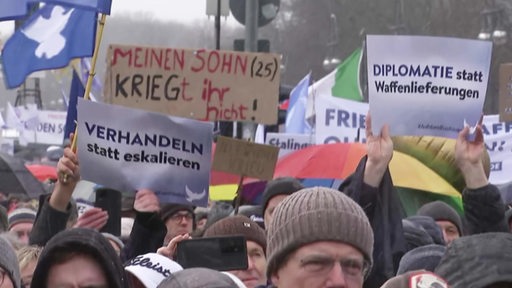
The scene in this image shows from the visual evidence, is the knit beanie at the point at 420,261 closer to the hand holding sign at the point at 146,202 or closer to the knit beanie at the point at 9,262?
the hand holding sign at the point at 146,202

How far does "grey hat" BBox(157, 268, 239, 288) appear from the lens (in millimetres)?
3689

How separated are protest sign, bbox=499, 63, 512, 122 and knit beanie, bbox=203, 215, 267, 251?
2.47 metres

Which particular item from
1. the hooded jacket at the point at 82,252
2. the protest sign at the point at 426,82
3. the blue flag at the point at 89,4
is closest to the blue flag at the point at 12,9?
the blue flag at the point at 89,4

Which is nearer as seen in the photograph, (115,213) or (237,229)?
(237,229)

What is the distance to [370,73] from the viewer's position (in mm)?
7172

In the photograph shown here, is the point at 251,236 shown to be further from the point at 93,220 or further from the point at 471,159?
the point at 471,159

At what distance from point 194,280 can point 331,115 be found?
9052 millimetres

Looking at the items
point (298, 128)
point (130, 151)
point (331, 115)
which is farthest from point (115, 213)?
point (298, 128)

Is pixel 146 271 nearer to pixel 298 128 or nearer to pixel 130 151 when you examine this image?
pixel 130 151

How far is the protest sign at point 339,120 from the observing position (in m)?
12.5

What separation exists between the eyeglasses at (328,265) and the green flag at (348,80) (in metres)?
11.4

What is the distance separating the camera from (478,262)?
12.2ft

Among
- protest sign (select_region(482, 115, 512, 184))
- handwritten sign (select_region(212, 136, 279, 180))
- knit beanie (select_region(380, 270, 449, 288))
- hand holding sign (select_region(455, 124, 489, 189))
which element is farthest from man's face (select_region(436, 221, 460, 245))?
knit beanie (select_region(380, 270, 449, 288))

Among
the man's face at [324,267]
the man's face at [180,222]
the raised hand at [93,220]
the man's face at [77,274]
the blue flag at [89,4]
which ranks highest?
the man's face at [324,267]
